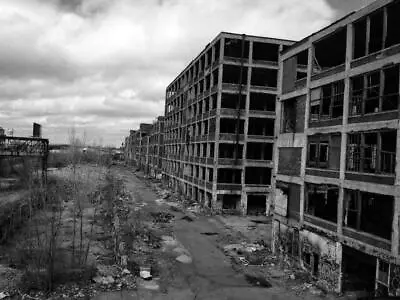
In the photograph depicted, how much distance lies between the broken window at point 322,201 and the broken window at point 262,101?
840 inches

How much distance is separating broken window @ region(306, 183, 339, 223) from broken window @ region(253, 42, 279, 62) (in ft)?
78.3

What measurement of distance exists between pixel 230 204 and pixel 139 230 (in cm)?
1422

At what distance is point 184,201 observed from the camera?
46781 mm

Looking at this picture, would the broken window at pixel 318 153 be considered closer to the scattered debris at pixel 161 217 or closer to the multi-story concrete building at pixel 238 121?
the scattered debris at pixel 161 217

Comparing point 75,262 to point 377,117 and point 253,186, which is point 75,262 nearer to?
point 377,117

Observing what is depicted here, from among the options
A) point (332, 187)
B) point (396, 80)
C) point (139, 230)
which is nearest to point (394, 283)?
point (332, 187)

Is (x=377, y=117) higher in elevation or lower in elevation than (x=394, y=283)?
higher

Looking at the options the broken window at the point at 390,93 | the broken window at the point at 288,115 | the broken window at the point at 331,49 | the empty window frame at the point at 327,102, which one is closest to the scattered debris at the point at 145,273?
the broken window at the point at 288,115

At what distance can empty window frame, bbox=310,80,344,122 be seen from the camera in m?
18.2

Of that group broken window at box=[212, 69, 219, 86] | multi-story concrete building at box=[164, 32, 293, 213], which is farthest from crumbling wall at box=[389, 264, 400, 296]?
broken window at box=[212, 69, 219, 86]

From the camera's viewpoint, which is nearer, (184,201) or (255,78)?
(255,78)

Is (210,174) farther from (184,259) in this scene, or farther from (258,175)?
Answer: (184,259)

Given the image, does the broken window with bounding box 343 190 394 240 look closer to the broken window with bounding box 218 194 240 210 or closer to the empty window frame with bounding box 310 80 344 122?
the empty window frame with bounding box 310 80 344 122

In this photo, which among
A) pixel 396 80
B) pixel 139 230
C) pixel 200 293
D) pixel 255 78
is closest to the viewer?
pixel 200 293
